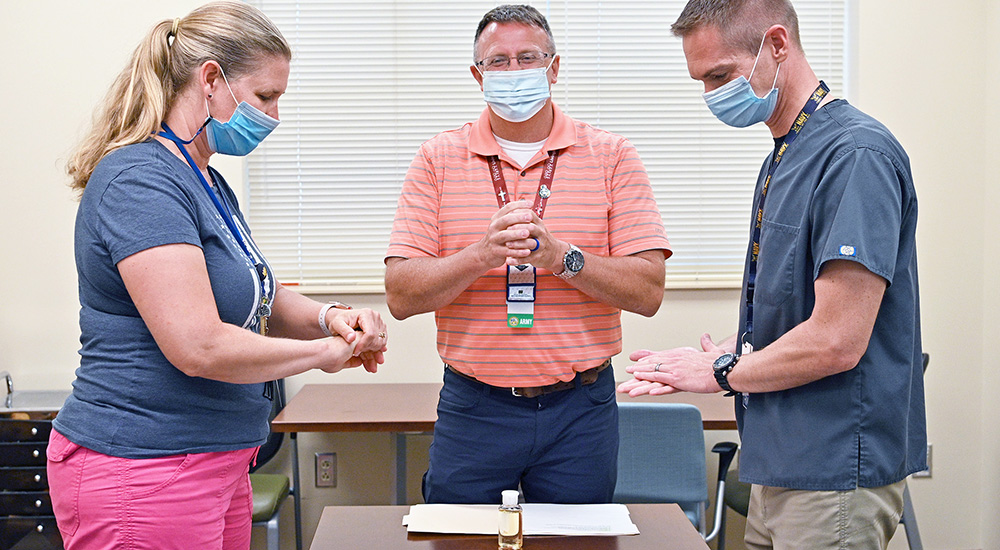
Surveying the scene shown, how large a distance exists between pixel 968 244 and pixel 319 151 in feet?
9.82

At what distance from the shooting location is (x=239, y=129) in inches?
59.9

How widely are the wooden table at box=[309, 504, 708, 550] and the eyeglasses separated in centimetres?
115

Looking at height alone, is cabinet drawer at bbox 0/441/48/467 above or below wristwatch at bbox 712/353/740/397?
below

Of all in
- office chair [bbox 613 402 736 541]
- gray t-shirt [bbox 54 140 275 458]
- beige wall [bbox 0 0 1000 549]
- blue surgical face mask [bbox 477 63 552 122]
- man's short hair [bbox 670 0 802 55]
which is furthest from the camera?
beige wall [bbox 0 0 1000 549]

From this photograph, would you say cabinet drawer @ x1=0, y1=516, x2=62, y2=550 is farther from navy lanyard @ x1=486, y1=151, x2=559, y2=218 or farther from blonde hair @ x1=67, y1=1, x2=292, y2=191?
navy lanyard @ x1=486, y1=151, x2=559, y2=218

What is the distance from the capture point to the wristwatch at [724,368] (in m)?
1.53

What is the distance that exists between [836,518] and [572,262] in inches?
29.8

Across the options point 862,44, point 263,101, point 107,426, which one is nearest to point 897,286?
point 263,101

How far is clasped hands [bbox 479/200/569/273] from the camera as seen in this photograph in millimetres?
1739

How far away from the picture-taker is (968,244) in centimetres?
350

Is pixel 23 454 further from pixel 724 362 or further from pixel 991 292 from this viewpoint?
pixel 991 292

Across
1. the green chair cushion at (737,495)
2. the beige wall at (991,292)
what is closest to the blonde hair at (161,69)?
the green chair cushion at (737,495)

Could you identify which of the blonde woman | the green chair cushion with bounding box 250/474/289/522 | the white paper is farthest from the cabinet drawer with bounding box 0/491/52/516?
the white paper

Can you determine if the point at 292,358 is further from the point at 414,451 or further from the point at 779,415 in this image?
the point at 414,451
